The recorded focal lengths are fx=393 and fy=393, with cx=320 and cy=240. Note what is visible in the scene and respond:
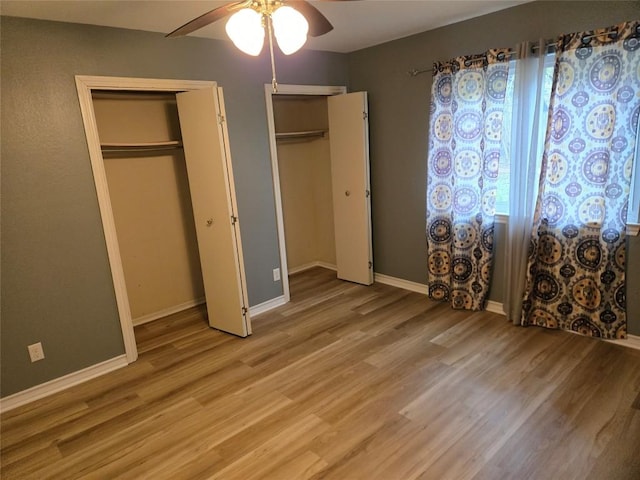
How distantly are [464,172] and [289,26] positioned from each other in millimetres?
2261

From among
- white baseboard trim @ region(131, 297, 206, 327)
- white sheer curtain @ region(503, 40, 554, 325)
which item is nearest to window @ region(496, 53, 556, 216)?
white sheer curtain @ region(503, 40, 554, 325)

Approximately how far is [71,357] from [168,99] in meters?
2.37

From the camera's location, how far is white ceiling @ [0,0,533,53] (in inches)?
91.6

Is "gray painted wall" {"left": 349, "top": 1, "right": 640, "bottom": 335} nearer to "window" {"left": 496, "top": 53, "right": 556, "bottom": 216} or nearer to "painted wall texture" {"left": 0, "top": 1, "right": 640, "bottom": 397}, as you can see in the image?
"painted wall texture" {"left": 0, "top": 1, "right": 640, "bottom": 397}

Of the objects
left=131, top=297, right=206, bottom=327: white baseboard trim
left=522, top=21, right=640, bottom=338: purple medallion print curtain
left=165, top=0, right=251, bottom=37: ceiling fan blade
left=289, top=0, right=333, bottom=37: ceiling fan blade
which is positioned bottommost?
left=131, top=297, right=206, bottom=327: white baseboard trim

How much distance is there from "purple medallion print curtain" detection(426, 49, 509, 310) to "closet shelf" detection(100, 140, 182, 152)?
2361 mm

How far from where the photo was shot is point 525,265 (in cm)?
310

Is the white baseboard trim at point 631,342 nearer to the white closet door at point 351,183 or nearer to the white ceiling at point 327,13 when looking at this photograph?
the white closet door at point 351,183

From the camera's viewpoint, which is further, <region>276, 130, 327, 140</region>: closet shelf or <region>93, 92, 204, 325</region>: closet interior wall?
<region>276, 130, 327, 140</region>: closet shelf

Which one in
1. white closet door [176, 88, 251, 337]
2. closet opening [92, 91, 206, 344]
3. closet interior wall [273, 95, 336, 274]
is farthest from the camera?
closet interior wall [273, 95, 336, 274]

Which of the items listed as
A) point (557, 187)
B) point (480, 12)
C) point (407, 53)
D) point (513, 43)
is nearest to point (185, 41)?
point (407, 53)

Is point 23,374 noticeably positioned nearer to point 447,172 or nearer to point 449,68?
point 447,172

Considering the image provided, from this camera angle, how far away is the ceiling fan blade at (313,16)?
1.71 m

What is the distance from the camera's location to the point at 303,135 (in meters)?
4.63
